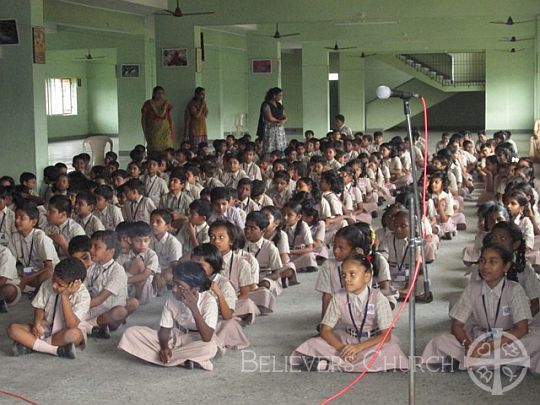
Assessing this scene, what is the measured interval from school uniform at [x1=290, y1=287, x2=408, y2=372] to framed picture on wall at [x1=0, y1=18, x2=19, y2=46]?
764 cm

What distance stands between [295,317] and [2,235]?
2791mm

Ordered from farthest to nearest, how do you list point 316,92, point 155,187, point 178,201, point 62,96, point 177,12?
1. point 62,96
2. point 316,92
3. point 177,12
4. point 155,187
5. point 178,201

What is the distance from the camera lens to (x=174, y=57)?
1536cm

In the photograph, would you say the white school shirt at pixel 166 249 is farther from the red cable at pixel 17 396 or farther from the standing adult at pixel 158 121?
the standing adult at pixel 158 121

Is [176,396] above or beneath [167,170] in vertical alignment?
beneath

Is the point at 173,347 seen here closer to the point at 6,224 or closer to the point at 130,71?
the point at 6,224

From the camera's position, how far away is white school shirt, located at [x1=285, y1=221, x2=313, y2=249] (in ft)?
26.0

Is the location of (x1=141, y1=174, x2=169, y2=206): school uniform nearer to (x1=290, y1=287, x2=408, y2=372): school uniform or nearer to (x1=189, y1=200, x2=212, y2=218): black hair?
(x1=189, y1=200, x2=212, y2=218): black hair

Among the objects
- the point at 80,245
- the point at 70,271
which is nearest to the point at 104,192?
the point at 80,245

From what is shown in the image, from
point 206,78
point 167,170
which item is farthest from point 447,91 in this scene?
point 167,170

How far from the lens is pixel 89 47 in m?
21.8

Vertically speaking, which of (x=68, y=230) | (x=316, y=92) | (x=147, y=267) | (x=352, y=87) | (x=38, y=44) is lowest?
(x=147, y=267)

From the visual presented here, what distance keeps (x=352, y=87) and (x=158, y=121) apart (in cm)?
1537

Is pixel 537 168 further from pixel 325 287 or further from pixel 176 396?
pixel 176 396
